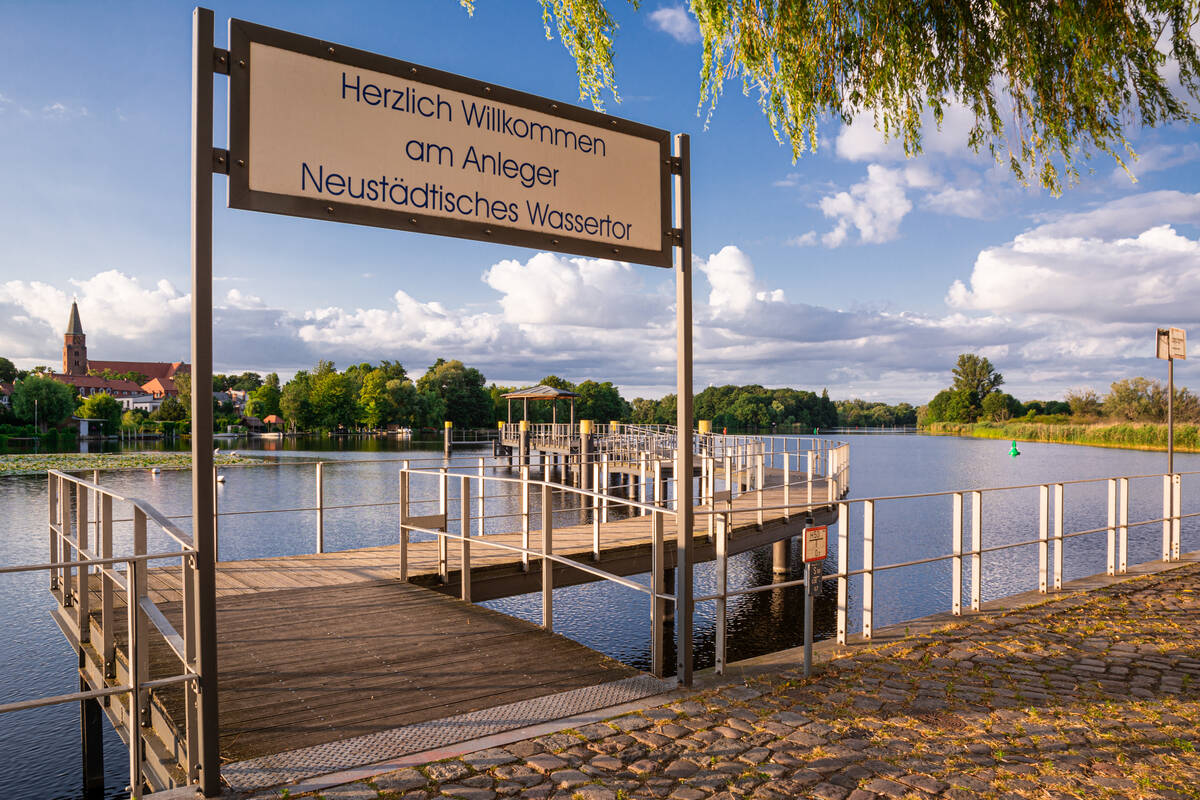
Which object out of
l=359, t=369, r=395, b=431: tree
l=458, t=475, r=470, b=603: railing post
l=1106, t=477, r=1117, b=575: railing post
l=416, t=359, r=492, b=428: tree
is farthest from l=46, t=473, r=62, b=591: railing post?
l=416, t=359, r=492, b=428: tree

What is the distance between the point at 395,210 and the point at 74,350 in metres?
175

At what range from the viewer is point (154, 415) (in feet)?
307

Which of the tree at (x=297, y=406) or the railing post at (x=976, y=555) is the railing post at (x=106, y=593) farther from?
the tree at (x=297, y=406)

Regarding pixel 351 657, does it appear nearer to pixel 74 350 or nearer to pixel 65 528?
pixel 65 528

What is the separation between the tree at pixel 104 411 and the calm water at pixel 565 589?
228 feet

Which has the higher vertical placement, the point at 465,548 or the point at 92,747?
the point at 465,548

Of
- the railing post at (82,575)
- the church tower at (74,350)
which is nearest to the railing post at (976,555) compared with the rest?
the railing post at (82,575)

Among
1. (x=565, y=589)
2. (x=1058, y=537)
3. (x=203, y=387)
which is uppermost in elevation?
(x=203, y=387)

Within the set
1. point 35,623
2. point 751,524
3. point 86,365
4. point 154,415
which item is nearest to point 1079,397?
point 751,524

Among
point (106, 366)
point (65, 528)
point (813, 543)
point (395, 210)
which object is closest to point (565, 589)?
point (65, 528)

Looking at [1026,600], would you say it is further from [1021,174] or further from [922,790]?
[922,790]

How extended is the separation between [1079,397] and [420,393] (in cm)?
7903

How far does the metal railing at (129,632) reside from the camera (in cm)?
296

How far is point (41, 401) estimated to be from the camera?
7794 cm
